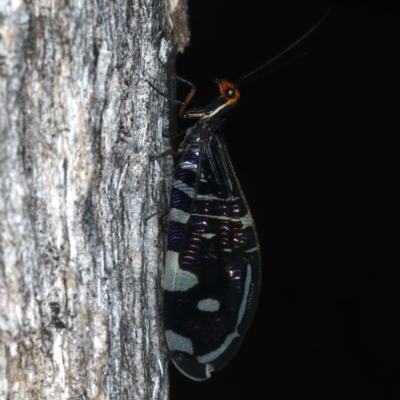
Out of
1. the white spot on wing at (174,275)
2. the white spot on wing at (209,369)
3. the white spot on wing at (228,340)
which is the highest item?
the white spot on wing at (174,275)

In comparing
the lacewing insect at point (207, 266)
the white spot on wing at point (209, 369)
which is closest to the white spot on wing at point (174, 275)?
the lacewing insect at point (207, 266)

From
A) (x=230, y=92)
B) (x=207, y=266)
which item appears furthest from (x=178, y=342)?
(x=230, y=92)

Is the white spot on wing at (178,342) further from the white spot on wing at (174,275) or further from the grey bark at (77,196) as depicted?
the white spot on wing at (174,275)

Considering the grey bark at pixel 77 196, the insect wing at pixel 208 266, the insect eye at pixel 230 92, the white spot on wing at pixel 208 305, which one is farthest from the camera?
the insect eye at pixel 230 92

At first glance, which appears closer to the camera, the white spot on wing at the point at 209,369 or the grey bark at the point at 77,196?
the grey bark at the point at 77,196

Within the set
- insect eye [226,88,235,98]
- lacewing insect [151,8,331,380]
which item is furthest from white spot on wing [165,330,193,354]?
insect eye [226,88,235,98]

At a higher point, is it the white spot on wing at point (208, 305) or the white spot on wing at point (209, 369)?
the white spot on wing at point (208, 305)

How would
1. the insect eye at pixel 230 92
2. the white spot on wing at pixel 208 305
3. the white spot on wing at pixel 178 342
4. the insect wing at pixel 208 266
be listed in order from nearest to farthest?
the white spot on wing at pixel 178 342, the insect wing at pixel 208 266, the white spot on wing at pixel 208 305, the insect eye at pixel 230 92

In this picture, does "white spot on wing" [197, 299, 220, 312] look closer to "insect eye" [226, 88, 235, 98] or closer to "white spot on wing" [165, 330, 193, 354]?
"white spot on wing" [165, 330, 193, 354]
